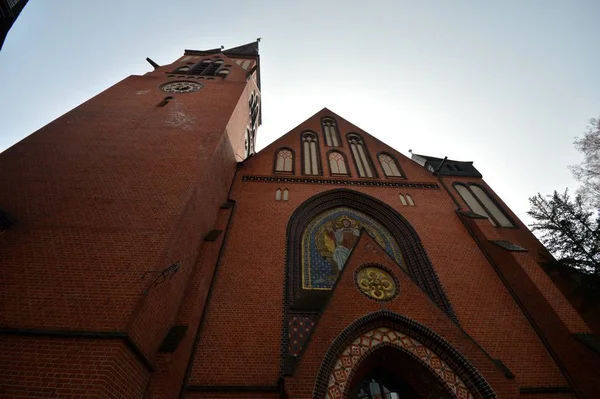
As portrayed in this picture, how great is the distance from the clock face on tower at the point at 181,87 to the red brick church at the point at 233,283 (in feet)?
4.05

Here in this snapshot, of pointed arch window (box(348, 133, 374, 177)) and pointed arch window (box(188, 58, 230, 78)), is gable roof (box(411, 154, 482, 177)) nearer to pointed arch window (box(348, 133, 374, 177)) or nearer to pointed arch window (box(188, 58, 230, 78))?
pointed arch window (box(348, 133, 374, 177))

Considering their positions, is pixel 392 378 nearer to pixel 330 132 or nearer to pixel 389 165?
pixel 389 165

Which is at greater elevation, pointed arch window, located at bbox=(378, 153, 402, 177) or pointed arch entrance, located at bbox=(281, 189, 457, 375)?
pointed arch window, located at bbox=(378, 153, 402, 177)

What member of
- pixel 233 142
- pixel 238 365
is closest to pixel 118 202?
pixel 238 365

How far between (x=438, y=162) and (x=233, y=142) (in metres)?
9.39

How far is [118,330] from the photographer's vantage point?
11.4 ft

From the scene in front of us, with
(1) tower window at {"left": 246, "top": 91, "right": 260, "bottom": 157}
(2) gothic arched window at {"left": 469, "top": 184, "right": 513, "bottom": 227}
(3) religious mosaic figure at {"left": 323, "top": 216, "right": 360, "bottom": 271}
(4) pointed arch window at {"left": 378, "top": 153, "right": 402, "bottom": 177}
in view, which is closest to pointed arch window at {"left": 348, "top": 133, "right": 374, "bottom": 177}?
(4) pointed arch window at {"left": 378, "top": 153, "right": 402, "bottom": 177}

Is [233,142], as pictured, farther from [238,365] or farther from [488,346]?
[488,346]

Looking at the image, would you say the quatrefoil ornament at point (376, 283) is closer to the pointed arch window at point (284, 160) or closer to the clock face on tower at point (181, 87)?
the pointed arch window at point (284, 160)

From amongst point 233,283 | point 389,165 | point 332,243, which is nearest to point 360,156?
point 389,165

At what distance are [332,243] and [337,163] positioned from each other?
157 inches

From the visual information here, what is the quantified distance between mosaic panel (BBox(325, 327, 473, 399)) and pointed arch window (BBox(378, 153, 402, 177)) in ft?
21.8

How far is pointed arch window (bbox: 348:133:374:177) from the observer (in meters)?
10.3

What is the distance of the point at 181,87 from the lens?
34.5 ft
